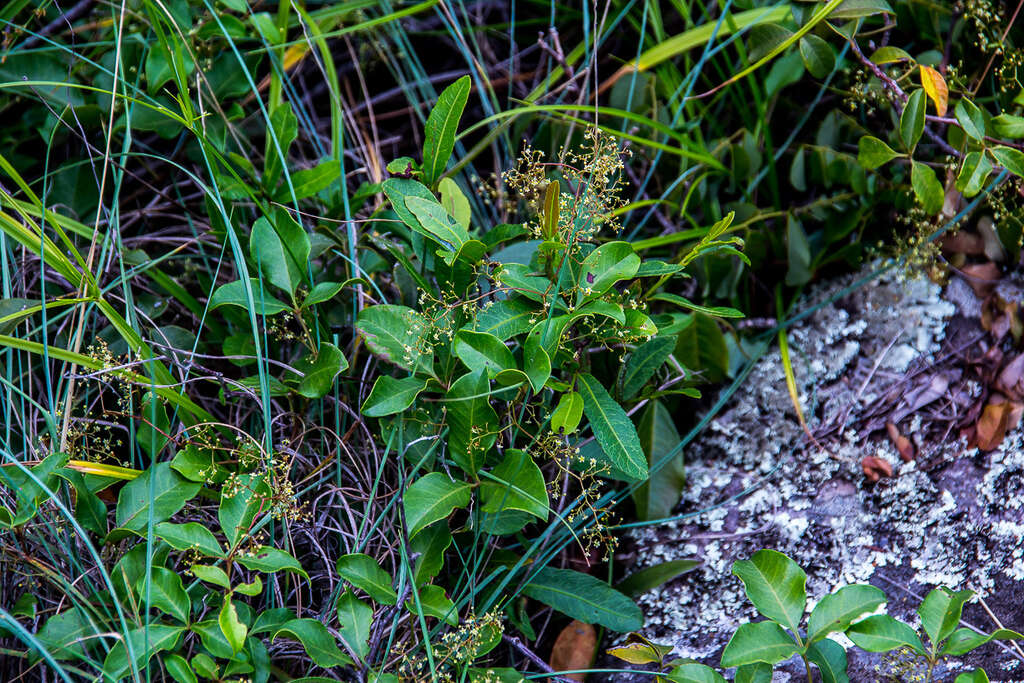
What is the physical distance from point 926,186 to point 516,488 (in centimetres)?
94

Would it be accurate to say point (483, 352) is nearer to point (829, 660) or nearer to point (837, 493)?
point (829, 660)

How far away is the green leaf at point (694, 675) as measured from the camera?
1.07 meters

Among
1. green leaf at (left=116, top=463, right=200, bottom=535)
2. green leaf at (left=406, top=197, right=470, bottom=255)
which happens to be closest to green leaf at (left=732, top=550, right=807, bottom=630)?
green leaf at (left=406, top=197, right=470, bottom=255)

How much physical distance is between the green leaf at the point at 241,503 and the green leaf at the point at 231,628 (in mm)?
109

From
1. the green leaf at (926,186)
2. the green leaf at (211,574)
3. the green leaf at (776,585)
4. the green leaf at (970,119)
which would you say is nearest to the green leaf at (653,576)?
the green leaf at (776,585)

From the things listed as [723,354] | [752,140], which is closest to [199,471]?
[723,354]

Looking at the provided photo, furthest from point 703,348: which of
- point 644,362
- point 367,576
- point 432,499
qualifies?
point 367,576

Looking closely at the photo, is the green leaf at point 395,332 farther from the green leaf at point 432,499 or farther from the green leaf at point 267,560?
the green leaf at point 267,560

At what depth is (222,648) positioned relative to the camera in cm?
108

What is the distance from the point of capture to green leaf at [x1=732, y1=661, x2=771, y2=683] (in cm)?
107

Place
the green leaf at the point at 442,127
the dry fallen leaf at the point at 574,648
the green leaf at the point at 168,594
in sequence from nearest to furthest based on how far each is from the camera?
1. the green leaf at the point at 168,594
2. the green leaf at the point at 442,127
3. the dry fallen leaf at the point at 574,648

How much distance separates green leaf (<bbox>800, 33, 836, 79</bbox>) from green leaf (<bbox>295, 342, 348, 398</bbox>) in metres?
1.08

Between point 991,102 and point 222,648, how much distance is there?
184 centimetres

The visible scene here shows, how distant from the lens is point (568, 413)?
113 cm
